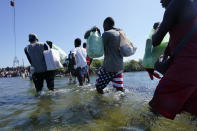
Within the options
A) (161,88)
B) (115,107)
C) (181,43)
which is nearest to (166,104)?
(161,88)

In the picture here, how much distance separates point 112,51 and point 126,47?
31 centimetres

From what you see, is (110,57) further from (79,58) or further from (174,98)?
(79,58)

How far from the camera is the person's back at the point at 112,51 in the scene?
132 inches

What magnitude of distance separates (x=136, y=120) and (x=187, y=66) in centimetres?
131

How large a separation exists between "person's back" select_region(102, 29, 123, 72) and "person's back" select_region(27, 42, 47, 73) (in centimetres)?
228

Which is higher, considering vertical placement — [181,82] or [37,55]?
[37,55]

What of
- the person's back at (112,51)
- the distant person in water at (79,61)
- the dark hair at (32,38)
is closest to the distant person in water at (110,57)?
the person's back at (112,51)

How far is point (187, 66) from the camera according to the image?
52.2 inches

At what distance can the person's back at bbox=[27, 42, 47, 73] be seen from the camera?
15.5ft

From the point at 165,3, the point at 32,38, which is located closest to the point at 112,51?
the point at 165,3

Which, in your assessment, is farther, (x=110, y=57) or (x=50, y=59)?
(x=50, y=59)

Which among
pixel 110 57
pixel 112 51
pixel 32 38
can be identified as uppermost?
pixel 32 38

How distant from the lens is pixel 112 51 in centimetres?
343

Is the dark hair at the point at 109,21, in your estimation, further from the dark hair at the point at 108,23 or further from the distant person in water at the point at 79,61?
the distant person in water at the point at 79,61
